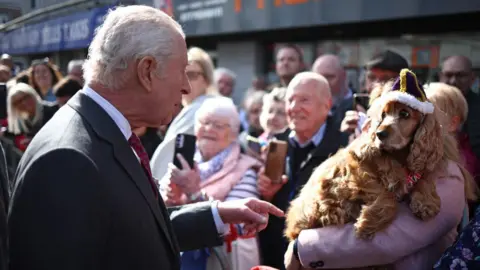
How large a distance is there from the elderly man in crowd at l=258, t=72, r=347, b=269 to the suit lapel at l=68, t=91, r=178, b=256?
63.7 inches

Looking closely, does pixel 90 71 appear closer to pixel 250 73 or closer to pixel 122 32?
pixel 122 32

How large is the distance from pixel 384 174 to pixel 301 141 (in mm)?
1293

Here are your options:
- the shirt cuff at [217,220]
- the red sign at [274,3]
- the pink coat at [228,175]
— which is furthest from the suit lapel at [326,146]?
the red sign at [274,3]

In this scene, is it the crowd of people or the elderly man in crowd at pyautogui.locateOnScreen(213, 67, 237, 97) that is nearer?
the crowd of people

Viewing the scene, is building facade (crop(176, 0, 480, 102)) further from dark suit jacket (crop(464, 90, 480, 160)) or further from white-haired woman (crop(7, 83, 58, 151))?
white-haired woman (crop(7, 83, 58, 151))

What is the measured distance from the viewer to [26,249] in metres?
1.33

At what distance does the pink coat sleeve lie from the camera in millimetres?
2021

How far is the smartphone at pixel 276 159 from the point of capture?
10.0 ft

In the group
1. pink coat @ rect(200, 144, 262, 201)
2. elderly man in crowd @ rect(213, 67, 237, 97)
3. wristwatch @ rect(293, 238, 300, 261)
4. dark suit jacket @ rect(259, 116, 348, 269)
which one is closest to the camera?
wristwatch @ rect(293, 238, 300, 261)

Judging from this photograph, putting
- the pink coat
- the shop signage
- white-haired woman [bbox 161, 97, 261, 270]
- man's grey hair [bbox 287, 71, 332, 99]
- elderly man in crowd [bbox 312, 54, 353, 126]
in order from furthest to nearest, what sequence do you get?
the shop signage, elderly man in crowd [bbox 312, 54, 353, 126], man's grey hair [bbox 287, 71, 332, 99], the pink coat, white-haired woman [bbox 161, 97, 261, 270]

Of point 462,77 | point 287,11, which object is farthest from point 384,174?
point 287,11

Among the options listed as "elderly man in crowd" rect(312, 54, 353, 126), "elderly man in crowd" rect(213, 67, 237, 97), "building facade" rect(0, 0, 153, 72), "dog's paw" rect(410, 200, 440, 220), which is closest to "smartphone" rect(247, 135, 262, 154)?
"elderly man in crowd" rect(312, 54, 353, 126)

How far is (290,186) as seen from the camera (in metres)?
3.30

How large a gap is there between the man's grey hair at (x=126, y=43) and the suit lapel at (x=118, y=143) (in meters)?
0.08
